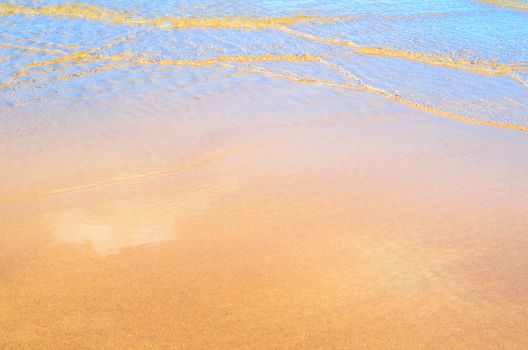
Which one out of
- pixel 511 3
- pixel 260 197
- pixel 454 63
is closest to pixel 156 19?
pixel 454 63

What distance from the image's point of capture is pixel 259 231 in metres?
2.81

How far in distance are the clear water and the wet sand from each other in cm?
76

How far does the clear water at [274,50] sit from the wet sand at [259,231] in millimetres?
763

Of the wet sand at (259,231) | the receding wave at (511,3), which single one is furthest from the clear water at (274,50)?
the wet sand at (259,231)

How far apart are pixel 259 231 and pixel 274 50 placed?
14.0 feet

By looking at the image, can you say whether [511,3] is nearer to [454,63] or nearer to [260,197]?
[454,63]

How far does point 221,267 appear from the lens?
98.3 inches

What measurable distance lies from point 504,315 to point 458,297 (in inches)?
8.4

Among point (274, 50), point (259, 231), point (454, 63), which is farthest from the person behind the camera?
point (274, 50)

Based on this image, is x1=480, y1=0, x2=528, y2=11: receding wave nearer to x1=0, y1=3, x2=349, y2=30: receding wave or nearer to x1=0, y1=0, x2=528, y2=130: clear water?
x1=0, y1=0, x2=528, y2=130: clear water

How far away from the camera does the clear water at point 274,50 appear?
16.6 feet

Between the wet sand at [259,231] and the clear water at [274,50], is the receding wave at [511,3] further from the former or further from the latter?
the wet sand at [259,231]

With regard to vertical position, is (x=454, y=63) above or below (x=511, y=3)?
below

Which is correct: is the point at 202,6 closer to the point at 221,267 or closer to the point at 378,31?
the point at 378,31
